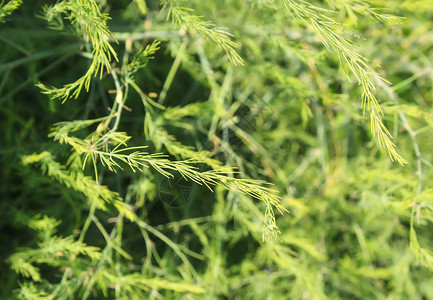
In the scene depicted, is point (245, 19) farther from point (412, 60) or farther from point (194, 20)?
point (412, 60)

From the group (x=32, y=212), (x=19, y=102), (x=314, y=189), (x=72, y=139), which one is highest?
(x=72, y=139)

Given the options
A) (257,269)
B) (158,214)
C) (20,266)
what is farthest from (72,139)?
(257,269)

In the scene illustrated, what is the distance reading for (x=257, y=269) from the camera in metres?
1.13

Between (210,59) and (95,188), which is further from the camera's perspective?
(210,59)

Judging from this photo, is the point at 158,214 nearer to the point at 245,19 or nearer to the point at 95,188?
the point at 95,188

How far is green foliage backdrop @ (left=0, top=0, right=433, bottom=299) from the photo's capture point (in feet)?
3.06

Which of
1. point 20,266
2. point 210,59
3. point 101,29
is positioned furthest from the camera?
point 210,59

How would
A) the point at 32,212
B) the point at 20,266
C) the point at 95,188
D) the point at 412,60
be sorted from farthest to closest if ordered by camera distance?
the point at 412,60 < the point at 32,212 < the point at 20,266 < the point at 95,188

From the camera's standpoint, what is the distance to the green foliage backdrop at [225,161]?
36.8 inches

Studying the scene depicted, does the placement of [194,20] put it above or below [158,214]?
above

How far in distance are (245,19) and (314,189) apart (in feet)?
1.72

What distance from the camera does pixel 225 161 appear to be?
1.05 m

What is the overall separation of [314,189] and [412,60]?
0.51m

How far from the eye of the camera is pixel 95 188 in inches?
30.6
